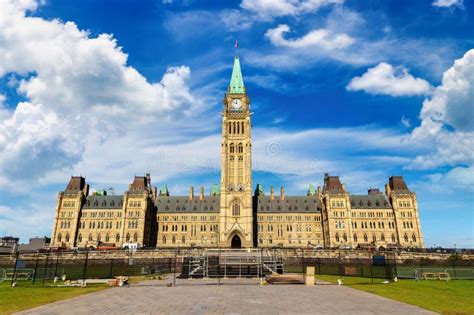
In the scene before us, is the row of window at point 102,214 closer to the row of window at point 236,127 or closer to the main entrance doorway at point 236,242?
the main entrance doorway at point 236,242

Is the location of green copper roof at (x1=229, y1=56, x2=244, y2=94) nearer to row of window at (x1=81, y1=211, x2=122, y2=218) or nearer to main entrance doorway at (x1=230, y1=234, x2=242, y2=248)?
main entrance doorway at (x1=230, y1=234, x2=242, y2=248)

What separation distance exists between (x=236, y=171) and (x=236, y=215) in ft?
46.1

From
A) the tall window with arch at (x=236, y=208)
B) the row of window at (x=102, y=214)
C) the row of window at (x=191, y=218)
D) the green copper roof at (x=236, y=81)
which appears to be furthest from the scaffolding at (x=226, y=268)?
the green copper roof at (x=236, y=81)

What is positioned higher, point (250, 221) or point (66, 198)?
point (66, 198)

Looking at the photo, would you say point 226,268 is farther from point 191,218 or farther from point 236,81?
point 236,81

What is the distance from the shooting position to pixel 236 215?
10238 cm

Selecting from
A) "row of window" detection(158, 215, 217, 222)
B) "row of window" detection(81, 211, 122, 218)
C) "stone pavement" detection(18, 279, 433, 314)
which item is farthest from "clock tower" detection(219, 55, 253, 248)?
"stone pavement" detection(18, 279, 433, 314)

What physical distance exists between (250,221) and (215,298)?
8215 cm

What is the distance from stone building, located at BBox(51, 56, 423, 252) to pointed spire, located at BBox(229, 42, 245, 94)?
1.15 ft

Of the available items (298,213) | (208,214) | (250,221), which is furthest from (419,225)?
(208,214)

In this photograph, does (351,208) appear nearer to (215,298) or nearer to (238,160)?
(238,160)

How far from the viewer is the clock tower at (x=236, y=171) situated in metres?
101

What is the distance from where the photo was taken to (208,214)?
11469 centimetres

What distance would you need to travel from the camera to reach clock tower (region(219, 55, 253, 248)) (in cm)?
10062
